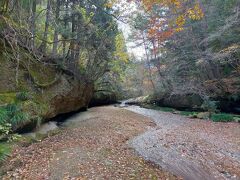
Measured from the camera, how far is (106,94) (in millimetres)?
26516

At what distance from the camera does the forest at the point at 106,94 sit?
6695 millimetres

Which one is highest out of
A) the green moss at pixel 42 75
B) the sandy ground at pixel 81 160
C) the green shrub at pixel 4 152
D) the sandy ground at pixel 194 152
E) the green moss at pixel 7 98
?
the green moss at pixel 42 75

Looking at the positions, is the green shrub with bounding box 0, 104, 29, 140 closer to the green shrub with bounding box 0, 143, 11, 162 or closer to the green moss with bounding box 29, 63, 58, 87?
the green shrub with bounding box 0, 143, 11, 162

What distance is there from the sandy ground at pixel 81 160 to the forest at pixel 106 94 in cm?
3

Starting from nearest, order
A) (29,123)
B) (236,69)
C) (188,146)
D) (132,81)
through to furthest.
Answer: (188,146), (29,123), (236,69), (132,81)

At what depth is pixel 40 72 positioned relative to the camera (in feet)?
39.3

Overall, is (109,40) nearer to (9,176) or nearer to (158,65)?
(158,65)

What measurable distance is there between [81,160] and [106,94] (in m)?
19.8

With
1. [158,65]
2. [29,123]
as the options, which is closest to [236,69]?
[158,65]

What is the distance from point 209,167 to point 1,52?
8476 millimetres

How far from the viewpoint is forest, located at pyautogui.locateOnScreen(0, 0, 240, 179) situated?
22.0 feet

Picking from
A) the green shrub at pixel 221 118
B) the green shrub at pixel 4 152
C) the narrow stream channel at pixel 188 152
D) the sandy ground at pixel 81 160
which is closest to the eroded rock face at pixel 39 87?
A: the narrow stream channel at pixel 188 152

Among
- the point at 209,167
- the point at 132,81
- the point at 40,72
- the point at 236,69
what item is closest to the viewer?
the point at 209,167

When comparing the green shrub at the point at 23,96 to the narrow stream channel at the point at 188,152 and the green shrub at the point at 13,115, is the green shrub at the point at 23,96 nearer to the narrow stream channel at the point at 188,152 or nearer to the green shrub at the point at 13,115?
the green shrub at the point at 13,115
